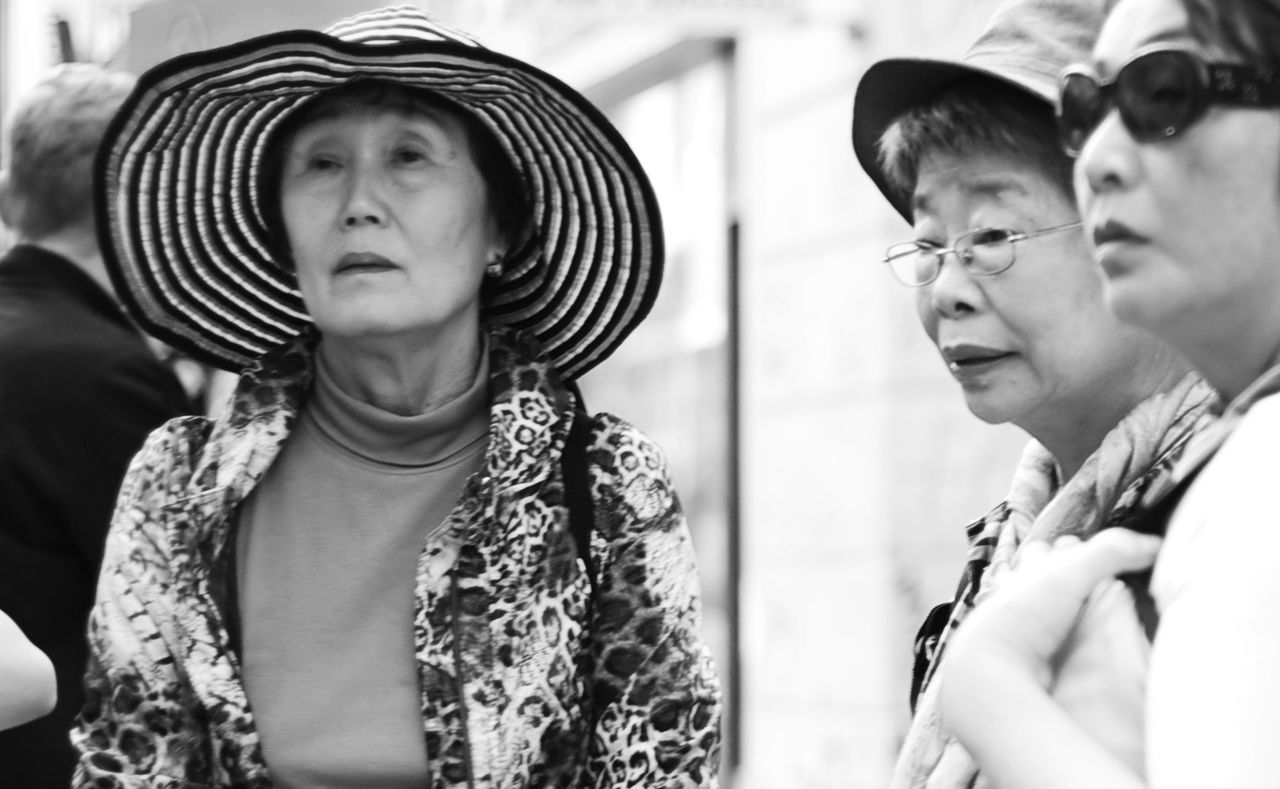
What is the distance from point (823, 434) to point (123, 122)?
4.32 m

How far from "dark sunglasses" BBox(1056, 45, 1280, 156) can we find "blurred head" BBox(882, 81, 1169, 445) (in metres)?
0.75

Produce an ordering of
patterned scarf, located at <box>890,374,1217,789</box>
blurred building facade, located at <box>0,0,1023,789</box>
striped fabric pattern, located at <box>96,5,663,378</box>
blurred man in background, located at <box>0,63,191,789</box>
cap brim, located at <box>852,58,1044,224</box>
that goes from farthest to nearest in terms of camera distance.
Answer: blurred building facade, located at <box>0,0,1023,789</box>
blurred man in background, located at <box>0,63,191,789</box>
striped fabric pattern, located at <box>96,5,663,378</box>
cap brim, located at <box>852,58,1044,224</box>
patterned scarf, located at <box>890,374,1217,789</box>

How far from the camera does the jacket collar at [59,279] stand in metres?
3.76

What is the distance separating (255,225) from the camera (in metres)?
2.92

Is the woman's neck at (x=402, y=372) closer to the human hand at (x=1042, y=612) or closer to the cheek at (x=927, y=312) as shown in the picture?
the cheek at (x=927, y=312)

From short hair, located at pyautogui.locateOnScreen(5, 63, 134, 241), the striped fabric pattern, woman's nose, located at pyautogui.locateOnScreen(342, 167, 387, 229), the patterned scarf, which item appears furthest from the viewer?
short hair, located at pyautogui.locateOnScreen(5, 63, 134, 241)

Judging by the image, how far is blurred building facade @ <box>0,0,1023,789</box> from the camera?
20.4ft

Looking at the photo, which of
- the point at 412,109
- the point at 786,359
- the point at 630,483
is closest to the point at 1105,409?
the point at 630,483

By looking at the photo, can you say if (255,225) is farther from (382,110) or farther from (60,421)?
(60,421)

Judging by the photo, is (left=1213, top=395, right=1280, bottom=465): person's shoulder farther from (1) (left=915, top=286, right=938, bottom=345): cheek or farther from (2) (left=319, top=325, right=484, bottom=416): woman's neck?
(2) (left=319, top=325, right=484, bottom=416): woman's neck

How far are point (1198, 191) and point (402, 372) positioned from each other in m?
1.52

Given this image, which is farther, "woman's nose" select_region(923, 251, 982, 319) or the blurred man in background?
the blurred man in background

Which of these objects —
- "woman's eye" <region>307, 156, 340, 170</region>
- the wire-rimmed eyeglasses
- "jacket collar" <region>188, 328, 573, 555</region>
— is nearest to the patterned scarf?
the wire-rimmed eyeglasses

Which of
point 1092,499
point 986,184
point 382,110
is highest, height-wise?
point 382,110
